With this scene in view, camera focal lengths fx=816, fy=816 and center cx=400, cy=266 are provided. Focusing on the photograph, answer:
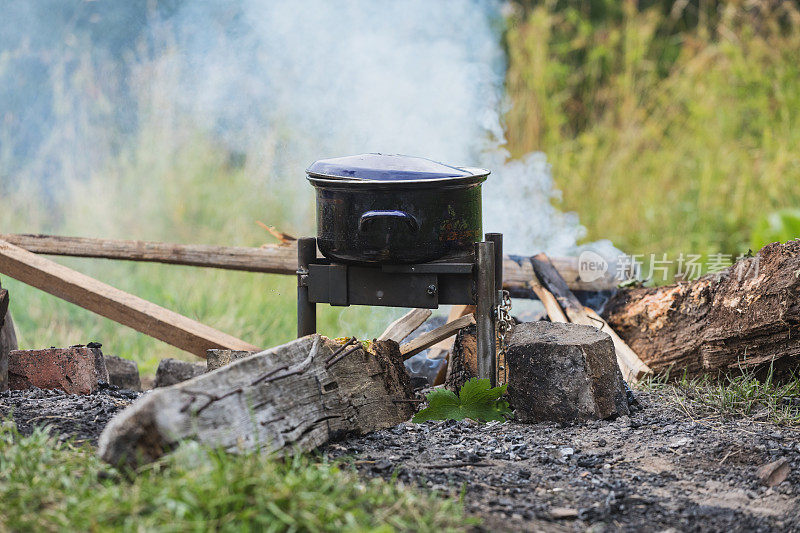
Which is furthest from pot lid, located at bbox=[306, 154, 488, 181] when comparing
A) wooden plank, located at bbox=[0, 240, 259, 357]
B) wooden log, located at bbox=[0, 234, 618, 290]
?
wooden log, located at bbox=[0, 234, 618, 290]

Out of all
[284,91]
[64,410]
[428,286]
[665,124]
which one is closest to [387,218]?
[428,286]

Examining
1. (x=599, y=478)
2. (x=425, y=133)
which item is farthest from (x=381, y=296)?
(x=425, y=133)

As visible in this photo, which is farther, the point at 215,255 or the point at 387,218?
the point at 215,255

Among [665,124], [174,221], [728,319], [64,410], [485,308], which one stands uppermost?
[665,124]

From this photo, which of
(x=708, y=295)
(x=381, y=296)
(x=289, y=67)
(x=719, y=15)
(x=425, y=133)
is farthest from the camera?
(x=719, y=15)

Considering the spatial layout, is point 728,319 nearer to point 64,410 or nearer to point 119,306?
point 64,410

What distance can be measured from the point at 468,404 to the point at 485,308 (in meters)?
0.41

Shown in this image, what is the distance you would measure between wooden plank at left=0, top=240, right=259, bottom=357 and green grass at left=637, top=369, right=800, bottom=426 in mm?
2081

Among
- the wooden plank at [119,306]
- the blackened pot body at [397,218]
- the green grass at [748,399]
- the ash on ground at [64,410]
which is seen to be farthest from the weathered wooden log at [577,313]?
the ash on ground at [64,410]

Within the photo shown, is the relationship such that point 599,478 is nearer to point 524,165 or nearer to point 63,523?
point 63,523

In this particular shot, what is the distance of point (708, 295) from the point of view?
3895 millimetres

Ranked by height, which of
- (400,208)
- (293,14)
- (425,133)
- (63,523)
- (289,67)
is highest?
(293,14)

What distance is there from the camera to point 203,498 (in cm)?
195

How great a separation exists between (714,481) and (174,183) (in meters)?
5.27
